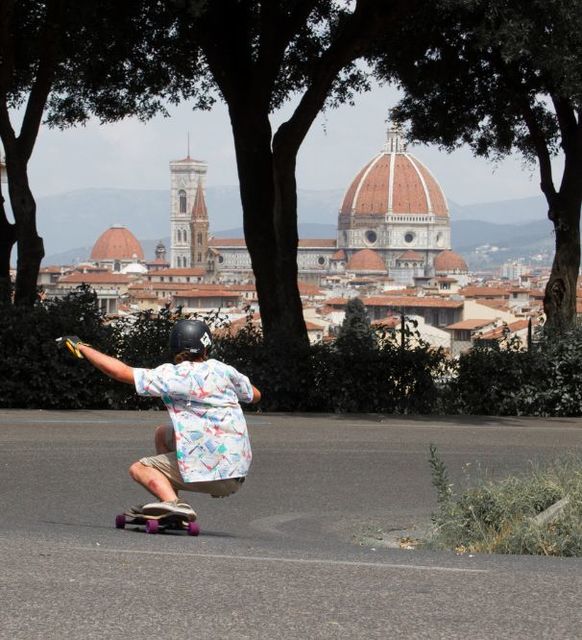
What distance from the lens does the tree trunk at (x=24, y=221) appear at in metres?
18.9

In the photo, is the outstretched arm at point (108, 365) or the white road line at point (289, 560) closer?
the white road line at point (289, 560)

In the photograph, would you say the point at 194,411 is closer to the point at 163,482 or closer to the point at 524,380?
the point at 163,482

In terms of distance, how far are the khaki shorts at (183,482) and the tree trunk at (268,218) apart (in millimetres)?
11708

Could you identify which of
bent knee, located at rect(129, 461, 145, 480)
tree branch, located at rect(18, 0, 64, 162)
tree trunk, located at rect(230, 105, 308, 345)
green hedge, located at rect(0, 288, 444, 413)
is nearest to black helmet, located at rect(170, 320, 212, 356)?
bent knee, located at rect(129, 461, 145, 480)

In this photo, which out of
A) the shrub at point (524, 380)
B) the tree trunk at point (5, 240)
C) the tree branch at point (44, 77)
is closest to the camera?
the shrub at point (524, 380)

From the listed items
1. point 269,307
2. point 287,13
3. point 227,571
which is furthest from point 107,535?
point 287,13

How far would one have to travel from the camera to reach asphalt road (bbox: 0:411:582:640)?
5.12m

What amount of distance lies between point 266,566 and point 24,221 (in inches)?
532

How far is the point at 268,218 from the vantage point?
65.7 feet

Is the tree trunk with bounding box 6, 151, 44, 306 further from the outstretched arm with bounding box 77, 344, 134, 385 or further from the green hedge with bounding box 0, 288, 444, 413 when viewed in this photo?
A: the outstretched arm with bounding box 77, 344, 134, 385

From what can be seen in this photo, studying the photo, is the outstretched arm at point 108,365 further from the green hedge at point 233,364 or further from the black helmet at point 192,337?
the green hedge at point 233,364

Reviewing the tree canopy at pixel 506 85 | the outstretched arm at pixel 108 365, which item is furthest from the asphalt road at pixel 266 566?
the tree canopy at pixel 506 85

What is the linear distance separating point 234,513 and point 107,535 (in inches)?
87.7

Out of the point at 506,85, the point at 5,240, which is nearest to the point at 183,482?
the point at 5,240
